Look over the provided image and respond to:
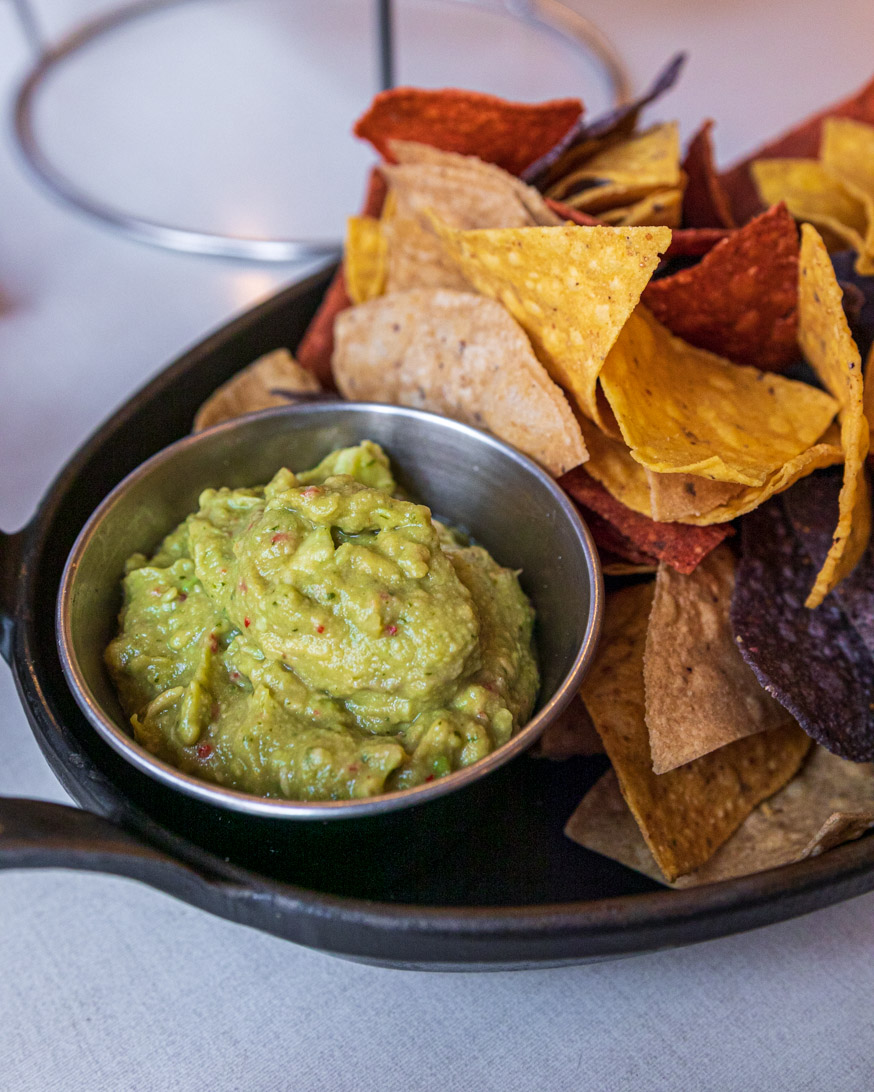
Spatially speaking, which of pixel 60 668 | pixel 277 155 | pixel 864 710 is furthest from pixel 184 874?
pixel 277 155

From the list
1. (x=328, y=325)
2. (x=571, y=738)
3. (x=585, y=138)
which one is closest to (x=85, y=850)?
(x=571, y=738)

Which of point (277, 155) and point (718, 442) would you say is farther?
point (277, 155)

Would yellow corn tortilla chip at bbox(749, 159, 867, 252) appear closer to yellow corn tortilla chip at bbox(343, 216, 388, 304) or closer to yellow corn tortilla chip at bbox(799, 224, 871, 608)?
yellow corn tortilla chip at bbox(799, 224, 871, 608)

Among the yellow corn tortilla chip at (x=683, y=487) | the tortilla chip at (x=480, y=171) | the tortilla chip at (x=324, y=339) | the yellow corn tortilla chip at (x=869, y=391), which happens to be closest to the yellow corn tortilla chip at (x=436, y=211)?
the tortilla chip at (x=480, y=171)

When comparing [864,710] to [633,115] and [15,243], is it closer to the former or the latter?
[633,115]

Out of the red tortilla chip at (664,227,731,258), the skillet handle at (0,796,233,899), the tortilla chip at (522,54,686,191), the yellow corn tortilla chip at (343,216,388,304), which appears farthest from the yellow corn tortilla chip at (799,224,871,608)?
the skillet handle at (0,796,233,899)

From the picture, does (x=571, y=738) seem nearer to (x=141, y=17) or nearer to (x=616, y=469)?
(x=616, y=469)

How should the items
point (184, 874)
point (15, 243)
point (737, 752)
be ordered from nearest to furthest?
point (184, 874), point (737, 752), point (15, 243)
